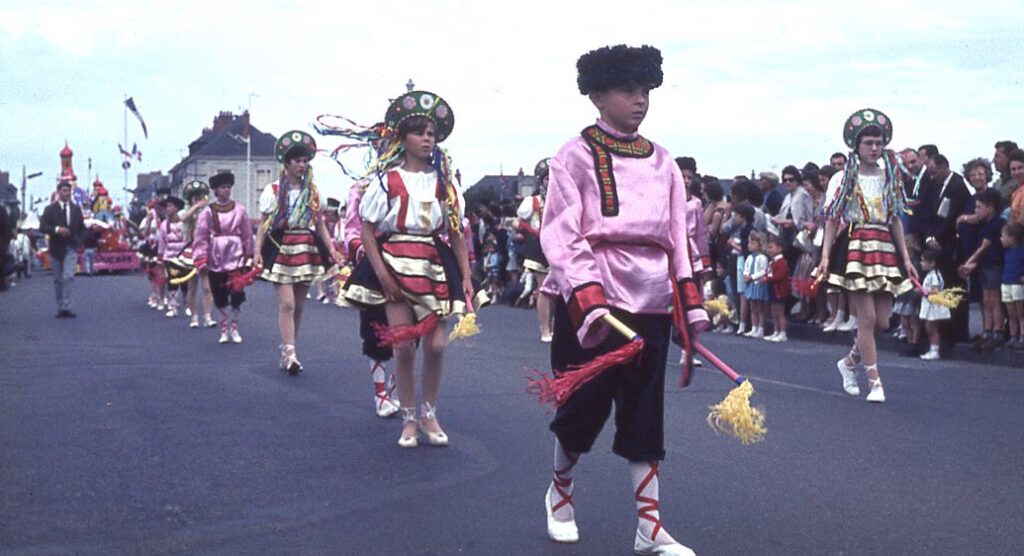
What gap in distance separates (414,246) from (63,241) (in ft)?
51.1

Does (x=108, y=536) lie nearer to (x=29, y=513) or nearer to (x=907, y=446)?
(x=29, y=513)

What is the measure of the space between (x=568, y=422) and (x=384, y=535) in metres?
0.92

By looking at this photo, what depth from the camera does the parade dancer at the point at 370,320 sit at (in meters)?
8.45

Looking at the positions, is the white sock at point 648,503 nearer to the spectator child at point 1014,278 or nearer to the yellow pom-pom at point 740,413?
the yellow pom-pom at point 740,413

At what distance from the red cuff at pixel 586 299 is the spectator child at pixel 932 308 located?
9781 mm

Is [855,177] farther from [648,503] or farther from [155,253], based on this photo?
[155,253]

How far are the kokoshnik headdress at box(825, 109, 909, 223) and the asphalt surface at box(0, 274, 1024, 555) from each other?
1.42m

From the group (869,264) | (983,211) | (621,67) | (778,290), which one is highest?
(621,67)

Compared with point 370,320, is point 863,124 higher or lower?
higher

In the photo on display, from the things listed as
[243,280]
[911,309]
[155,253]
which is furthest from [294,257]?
[155,253]

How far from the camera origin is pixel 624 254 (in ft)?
16.9

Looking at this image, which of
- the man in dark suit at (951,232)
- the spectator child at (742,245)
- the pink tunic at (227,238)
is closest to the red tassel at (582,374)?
the man in dark suit at (951,232)

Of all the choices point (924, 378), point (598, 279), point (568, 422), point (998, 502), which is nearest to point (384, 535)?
point (568, 422)

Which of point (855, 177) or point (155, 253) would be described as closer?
point (855, 177)
